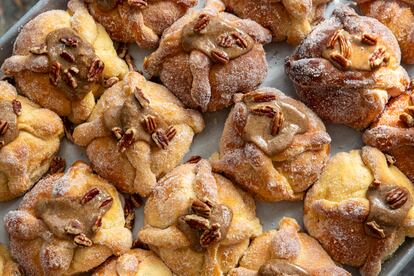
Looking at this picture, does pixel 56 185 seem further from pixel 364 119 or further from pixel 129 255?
pixel 364 119

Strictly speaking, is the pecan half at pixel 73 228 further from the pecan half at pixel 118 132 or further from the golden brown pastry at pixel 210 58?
the golden brown pastry at pixel 210 58

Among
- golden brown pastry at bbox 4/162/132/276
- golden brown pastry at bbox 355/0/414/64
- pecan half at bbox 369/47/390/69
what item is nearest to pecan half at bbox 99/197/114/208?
golden brown pastry at bbox 4/162/132/276

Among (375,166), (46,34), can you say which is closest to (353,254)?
(375,166)

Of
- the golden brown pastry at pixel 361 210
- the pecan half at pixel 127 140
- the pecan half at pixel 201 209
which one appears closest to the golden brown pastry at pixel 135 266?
the pecan half at pixel 201 209

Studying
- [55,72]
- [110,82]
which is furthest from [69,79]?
[110,82]

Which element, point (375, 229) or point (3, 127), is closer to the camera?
point (375, 229)

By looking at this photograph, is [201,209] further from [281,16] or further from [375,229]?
[281,16]
